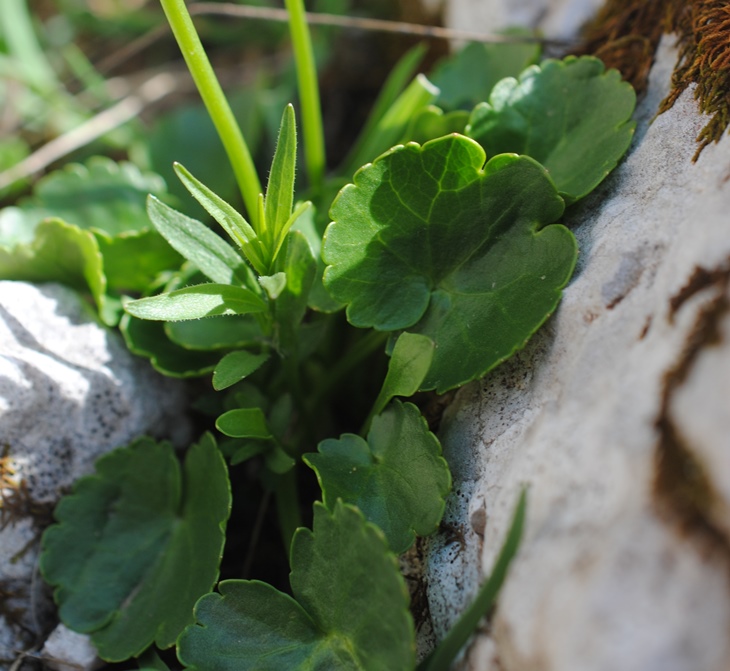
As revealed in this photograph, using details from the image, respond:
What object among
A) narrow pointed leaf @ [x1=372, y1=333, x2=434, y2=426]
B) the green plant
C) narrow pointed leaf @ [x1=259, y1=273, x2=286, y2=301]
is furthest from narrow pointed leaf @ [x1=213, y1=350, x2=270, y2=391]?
narrow pointed leaf @ [x1=372, y1=333, x2=434, y2=426]

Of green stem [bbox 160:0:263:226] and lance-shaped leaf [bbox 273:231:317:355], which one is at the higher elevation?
green stem [bbox 160:0:263:226]

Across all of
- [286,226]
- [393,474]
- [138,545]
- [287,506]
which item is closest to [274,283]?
[286,226]

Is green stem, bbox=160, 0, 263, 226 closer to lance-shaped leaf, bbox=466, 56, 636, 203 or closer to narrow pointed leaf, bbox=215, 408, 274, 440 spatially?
narrow pointed leaf, bbox=215, 408, 274, 440

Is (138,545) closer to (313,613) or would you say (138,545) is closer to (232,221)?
(313,613)

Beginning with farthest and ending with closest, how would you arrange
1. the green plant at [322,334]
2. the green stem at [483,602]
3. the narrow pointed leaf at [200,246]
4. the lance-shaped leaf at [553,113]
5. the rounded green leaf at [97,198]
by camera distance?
the rounded green leaf at [97,198] → the lance-shaped leaf at [553,113] → the narrow pointed leaf at [200,246] → the green plant at [322,334] → the green stem at [483,602]

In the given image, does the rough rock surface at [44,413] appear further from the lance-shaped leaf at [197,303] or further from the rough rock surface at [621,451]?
the rough rock surface at [621,451]

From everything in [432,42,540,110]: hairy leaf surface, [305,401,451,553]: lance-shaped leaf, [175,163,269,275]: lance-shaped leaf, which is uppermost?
[432,42,540,110]: hairy leaf surface

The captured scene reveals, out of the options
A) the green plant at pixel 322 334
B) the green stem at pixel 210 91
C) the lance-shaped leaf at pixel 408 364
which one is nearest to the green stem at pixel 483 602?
the green plant at pixel 322 334
